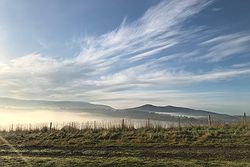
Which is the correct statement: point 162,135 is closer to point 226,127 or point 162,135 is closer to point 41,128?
point 226,127

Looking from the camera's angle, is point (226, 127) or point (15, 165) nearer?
point (15, 165)

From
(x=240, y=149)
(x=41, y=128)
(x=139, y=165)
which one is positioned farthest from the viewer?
(x=41, y=128)

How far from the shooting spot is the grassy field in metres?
21.0

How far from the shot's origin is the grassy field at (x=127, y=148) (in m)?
21.0

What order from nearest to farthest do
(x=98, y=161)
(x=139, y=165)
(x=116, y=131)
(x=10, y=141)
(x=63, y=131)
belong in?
1. (x=139, y=165)
2. (x=98, y=161)
3. (x=10, y=141)
4. (x=116, y=131)
5. (x=63, y=131)

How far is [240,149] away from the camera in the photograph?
26.4m

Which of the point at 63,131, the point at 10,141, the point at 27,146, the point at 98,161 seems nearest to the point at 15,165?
the point at 98,161

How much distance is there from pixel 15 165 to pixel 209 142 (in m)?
17.0

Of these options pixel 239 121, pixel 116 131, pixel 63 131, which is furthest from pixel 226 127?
pixel 63 131

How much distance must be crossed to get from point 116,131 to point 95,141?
6310mm

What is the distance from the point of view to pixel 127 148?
Result: 2952 centimetres

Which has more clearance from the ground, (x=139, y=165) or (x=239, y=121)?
(x=239, y=121)

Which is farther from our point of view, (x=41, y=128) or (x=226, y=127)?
(x=41, y=128)

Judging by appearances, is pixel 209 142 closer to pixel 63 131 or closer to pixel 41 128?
pixel 63 131
